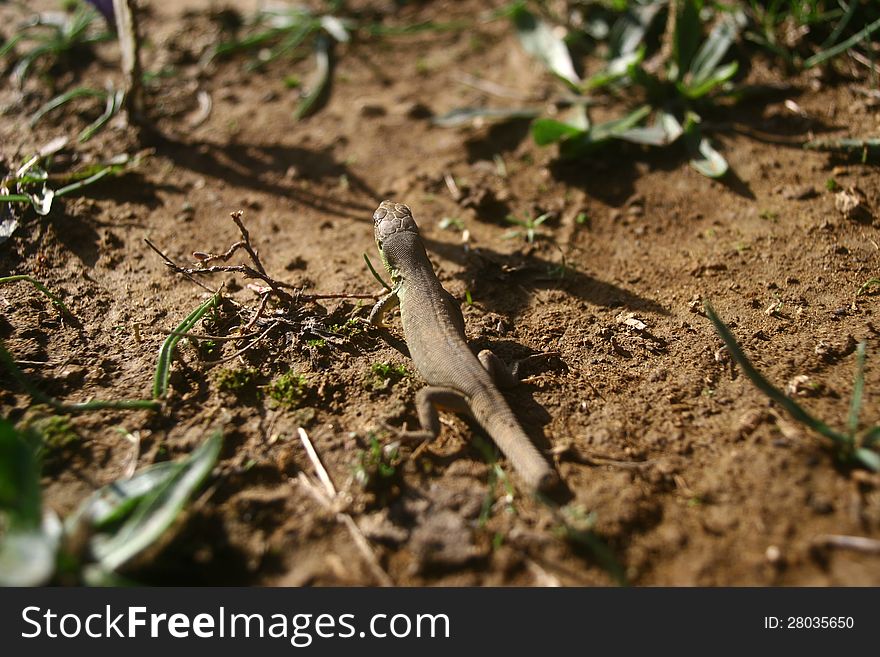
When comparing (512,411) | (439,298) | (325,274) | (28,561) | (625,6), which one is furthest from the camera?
(625,6)

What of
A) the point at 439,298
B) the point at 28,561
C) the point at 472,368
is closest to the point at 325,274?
the point at 439,298

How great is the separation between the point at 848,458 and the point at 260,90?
6.15m

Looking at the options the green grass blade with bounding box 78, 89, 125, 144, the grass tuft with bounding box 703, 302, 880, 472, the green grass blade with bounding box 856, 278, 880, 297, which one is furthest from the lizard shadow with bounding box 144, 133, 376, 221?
the green grass blade with bounding box 856, 278, 880, 297

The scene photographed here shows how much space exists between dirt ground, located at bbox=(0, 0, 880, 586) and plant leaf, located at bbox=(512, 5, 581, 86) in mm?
223

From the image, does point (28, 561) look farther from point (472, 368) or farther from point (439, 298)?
point (439, 298)

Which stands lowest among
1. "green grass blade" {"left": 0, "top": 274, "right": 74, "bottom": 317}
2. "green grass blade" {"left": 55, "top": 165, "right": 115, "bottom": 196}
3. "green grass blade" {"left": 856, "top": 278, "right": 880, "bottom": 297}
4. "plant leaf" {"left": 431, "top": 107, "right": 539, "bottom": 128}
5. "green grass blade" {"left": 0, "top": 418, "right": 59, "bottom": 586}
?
"green grass blade" {"left": 0, "top": 418, "right": 59, "bottom": 586}

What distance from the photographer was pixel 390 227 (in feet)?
14.9

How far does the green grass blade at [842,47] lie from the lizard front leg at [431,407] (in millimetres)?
4623

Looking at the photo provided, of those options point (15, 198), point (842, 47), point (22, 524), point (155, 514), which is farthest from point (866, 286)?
point (15, 198)

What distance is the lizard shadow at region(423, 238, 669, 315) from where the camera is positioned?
4355 mm

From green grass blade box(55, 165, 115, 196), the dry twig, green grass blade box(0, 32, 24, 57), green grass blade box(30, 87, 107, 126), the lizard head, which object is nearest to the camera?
the dry twig

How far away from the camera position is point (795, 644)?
2732mm

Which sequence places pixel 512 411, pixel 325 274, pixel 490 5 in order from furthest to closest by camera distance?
pixel 490 5 → pixel 325 274 → pixel 512 411

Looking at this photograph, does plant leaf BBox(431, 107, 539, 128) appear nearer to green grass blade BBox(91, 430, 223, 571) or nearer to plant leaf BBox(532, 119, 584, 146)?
plant leaf BBox(532, 119, 584, 146)
